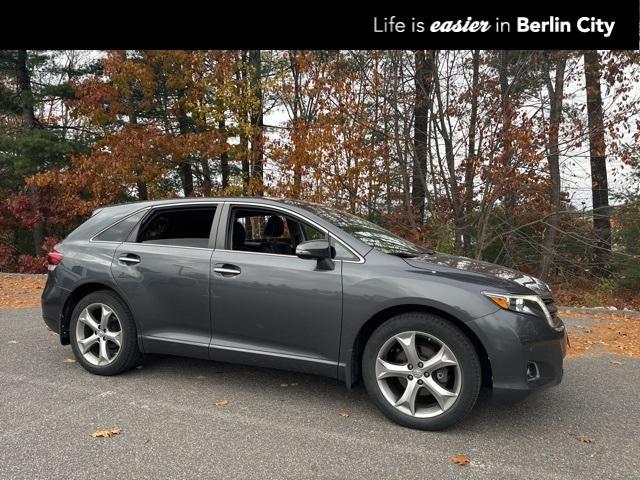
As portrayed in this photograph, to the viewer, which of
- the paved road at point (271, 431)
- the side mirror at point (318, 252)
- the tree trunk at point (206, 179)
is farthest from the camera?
the tree trunk at point (206, 179)

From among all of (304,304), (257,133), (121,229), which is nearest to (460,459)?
(304,304)

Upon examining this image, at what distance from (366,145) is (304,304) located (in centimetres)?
657

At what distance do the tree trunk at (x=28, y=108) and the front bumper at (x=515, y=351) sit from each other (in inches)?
610

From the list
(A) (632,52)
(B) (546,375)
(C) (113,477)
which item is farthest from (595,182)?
(C) (113,477)

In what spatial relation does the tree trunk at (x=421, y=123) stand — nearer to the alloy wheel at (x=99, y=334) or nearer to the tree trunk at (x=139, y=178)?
the alloy wheel at (x=99, y=334)

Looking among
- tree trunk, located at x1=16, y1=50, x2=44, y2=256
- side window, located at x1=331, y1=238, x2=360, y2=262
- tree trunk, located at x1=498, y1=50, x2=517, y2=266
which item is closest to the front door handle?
side window, located at x1=331, y1=238, x2=360, y2=262

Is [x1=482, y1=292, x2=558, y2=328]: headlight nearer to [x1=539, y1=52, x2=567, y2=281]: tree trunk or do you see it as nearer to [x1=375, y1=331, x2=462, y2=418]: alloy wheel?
[x1=375, y1=331, x2=462, y2=418]: alloy wheel

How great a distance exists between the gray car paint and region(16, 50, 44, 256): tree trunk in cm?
1276

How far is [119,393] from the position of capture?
3.71 m

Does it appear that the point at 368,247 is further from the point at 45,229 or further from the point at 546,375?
the point at 45,229

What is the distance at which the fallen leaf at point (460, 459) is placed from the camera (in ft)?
8.96

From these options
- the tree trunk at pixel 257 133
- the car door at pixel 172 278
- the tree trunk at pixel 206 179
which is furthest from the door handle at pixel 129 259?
the tree trunk at pixel 206 179
